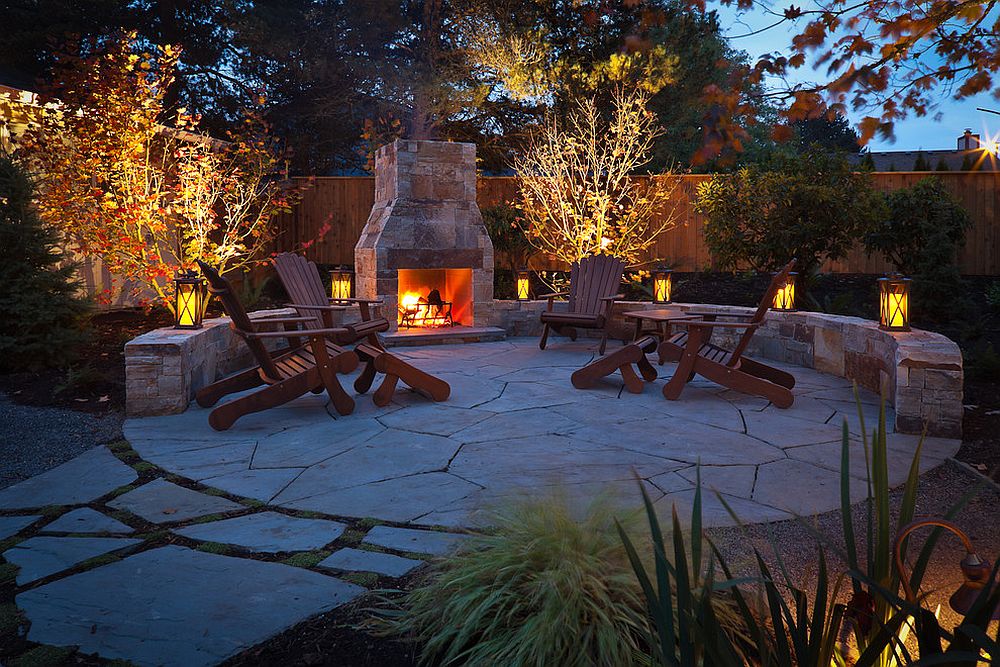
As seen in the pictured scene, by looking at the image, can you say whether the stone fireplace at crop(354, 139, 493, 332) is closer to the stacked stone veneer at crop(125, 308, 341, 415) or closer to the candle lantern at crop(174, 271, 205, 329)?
the candle lantern at crop(174, 271, 205, 329)

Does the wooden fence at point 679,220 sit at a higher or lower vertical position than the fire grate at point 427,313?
higher

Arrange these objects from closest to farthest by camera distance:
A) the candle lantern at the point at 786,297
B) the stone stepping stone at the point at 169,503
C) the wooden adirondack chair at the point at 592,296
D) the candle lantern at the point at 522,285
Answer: the stone stepping stone at the point at 169,503
the candle lantern at the point at 786,297
the wooden adirondack chair at the point at 592,296
the candle lantern at the point at 522,285

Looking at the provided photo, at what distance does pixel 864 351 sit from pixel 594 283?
8.85 ft

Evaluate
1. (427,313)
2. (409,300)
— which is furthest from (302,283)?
(427,313)

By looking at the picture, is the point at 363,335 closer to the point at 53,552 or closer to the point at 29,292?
the point at 29,292

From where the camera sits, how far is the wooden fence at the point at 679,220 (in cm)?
1118

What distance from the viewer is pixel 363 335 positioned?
5762mm

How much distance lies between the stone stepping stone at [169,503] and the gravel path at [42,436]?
72 centimetres

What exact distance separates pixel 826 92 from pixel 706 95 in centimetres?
47

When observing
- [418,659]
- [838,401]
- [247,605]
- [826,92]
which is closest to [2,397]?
[247,605]

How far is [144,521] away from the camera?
290cm

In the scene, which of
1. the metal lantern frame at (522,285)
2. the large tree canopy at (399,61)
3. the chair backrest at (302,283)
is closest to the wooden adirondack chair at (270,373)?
the chair backrest at (302,283)

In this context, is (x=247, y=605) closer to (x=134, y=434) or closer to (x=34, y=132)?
(x=134, y=434)

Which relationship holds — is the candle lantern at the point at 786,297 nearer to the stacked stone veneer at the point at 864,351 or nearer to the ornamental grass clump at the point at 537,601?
the stacked stone veneer at the point at 864,351
